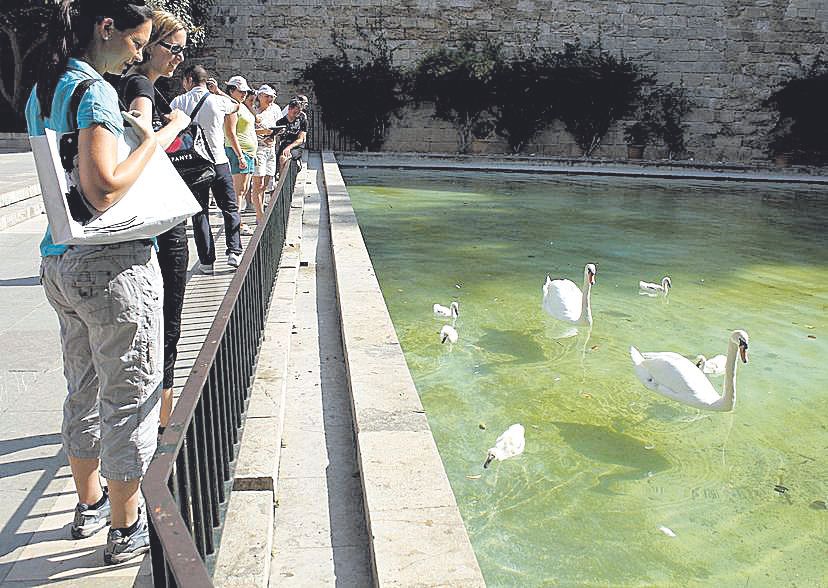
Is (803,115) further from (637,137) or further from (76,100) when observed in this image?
(76,100)

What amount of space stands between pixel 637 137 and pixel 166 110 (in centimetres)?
1882

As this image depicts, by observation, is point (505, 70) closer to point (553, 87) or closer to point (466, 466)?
point (553, 87)

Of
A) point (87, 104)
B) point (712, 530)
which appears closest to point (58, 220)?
point (87, 104)

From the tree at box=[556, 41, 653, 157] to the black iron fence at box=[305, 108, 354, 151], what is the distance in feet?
18.8

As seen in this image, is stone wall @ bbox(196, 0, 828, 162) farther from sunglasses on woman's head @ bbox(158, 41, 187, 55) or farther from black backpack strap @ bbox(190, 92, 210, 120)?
sunglasses on woman's head @ bbox(158, 41, 187, 55)

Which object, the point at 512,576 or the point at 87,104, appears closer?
the point at 87,104

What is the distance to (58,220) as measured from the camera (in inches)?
74.2

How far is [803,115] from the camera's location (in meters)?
19.6

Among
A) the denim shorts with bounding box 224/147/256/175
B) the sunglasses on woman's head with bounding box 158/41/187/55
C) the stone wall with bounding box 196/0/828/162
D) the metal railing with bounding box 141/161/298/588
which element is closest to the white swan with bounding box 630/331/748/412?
the metal railing with bounding box 141/161/298/588

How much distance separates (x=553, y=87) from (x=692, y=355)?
1537cm

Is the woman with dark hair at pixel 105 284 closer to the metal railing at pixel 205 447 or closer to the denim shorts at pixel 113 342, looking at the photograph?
the denim shorts at pixel 113 342

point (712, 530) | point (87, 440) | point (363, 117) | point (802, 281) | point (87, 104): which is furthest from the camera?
point (363, 117)

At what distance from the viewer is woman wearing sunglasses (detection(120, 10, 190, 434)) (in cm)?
241

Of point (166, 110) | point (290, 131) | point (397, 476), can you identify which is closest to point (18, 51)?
point (290, 131)
